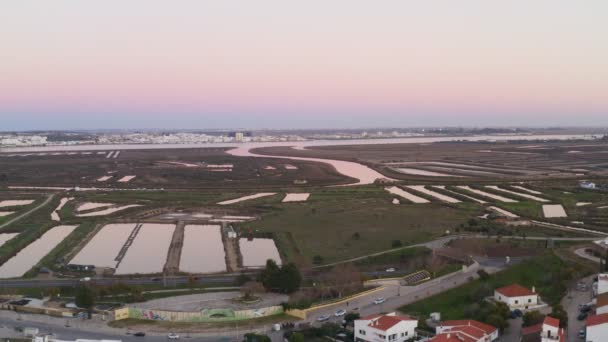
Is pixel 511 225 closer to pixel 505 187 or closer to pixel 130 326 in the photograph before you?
pixel 505 187

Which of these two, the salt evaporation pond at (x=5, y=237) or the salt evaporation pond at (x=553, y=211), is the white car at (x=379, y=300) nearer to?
the salt evaporation pond at (x=553, y=211)

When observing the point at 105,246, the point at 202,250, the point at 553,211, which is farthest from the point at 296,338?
the point at 553,211

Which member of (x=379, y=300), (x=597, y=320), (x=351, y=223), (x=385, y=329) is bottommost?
(x=379, y=300)

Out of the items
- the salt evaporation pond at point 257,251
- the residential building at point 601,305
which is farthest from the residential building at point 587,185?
the residential building at point 601,305

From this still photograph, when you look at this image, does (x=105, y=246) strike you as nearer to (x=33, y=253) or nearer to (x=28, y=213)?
(x=33, y=253)

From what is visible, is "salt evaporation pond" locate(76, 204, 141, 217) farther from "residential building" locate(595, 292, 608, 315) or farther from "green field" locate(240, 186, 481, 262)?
"residential building" locate(595, 292, 608, 315)

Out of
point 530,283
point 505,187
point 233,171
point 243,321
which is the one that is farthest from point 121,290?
point 233,171
